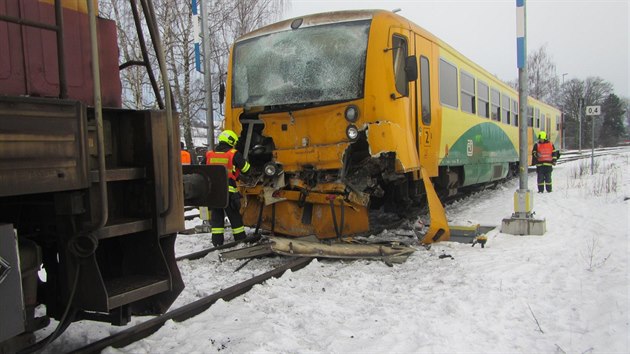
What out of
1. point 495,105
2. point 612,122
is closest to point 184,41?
point 495,105

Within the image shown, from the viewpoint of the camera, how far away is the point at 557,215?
857 cm

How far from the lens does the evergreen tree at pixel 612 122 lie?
64.3m

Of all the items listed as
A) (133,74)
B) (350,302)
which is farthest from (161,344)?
(133,74)

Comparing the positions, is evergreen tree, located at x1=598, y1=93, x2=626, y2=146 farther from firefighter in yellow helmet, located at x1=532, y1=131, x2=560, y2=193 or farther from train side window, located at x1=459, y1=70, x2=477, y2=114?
train side window, located at x1=459, y1=70, x2=477, y2=114

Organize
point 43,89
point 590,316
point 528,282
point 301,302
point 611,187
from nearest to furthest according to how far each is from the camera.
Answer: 1. point 43,89
2. point 590,316
3. point 301,302
4. point 528,282
5. point 611,187

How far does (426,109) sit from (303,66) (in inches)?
81.8

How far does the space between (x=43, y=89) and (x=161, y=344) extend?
1.93 meters

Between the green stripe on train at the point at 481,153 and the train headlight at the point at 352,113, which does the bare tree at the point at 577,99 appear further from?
the train headlight at the point at 352,113

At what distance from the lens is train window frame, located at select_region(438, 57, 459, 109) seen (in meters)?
8.34

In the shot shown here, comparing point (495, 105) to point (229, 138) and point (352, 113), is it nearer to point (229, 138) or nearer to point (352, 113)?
point (352, 113)

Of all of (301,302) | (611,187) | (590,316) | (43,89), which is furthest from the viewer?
(611,187)

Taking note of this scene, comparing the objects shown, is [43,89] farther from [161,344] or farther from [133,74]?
[133,74]

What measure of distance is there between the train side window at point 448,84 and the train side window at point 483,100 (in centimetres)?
195

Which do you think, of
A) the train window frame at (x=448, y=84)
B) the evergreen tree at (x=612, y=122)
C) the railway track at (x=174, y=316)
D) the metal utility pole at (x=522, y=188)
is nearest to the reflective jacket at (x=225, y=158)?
the railway track at (x=174, y=316)
